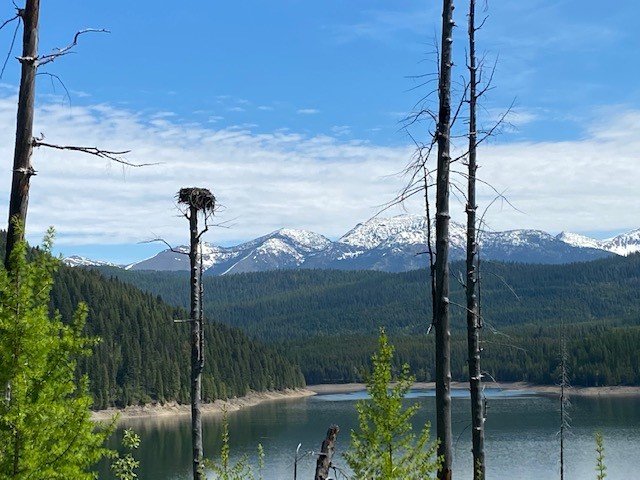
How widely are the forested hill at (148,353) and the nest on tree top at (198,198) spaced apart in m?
109

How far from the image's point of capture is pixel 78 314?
10375mm

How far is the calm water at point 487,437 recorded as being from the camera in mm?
66500

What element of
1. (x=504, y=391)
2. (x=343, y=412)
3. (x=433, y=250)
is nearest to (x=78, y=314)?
(x=433, y=250)

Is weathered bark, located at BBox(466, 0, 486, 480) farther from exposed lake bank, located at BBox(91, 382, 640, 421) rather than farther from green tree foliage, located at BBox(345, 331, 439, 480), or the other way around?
exposed lake bank, located at BBox(91, 382, 640, 421)

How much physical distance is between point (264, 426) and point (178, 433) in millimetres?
12809

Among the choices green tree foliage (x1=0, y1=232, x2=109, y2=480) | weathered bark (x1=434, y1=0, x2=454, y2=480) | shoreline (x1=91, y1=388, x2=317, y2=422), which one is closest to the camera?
green tree foliage (x1=0, y1=232, x2=109, y2=480)

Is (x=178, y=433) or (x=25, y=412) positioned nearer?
(x=25, y=412)

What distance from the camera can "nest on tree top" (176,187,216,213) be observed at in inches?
817

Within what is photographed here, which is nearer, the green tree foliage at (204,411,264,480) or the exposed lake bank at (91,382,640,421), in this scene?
the green tree foliage at (204,411,264,480)

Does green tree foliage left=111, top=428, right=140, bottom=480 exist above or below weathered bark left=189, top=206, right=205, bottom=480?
below

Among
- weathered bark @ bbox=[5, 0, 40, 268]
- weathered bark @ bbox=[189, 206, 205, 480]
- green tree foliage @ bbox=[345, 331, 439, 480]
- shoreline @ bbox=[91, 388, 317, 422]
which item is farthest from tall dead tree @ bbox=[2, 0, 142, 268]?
shoreline @ bbox=[91, 388, 317, 422]

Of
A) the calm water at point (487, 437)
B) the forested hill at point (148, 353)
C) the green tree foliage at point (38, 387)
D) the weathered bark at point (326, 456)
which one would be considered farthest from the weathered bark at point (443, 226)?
the forested hill at point (148, 353)

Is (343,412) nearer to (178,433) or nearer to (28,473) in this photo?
(178,433)

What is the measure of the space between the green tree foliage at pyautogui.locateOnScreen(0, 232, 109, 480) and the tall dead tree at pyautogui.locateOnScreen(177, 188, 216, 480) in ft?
32.1
